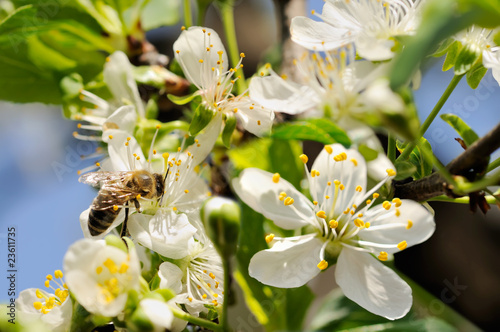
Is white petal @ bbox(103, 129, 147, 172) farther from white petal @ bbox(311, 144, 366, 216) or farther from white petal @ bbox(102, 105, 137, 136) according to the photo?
white petal @ bbox(311, 144, 366, 216)

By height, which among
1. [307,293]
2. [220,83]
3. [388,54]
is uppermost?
[388,54]

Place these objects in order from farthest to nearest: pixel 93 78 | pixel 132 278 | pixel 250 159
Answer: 1. pixel 93 78
2. pixel 250 159
3. pixel 132 278

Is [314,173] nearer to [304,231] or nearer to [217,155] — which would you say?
[304,231]

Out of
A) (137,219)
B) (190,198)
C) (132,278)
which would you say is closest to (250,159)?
(190,198)

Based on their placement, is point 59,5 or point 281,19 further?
point 281,19

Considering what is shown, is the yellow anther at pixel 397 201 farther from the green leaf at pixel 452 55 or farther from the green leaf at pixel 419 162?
the green leaf at pixel 452 55

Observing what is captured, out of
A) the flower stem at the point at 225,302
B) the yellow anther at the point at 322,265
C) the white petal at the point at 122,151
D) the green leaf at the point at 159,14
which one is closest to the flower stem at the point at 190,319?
the flower stem at the point at 225,302

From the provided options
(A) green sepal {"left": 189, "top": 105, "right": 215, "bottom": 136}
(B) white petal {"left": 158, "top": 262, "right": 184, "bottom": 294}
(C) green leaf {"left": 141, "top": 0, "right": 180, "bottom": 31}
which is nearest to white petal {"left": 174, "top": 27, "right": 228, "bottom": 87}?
(A) green sepal {"left": 189, "top": 105, "right": 215, "bottom": 136}
